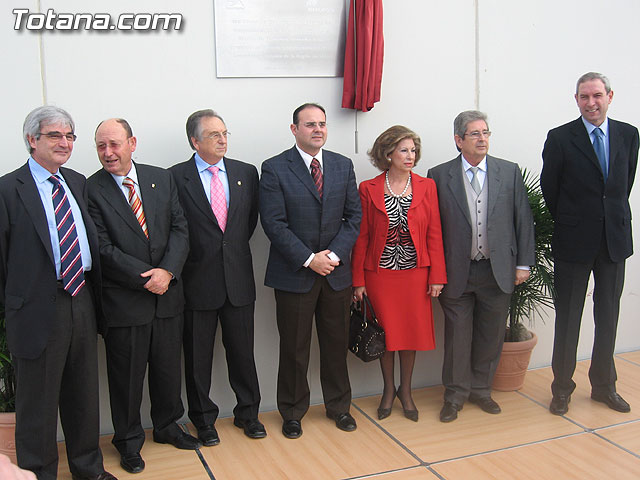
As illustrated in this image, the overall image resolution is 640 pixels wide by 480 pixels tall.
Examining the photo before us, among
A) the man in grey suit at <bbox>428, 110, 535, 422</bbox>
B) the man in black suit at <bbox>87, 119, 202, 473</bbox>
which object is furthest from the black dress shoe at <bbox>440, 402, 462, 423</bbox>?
the man in black suit at <bbox>87, 119, 202, 473</bbox>

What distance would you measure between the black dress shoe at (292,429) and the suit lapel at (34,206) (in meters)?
1.73

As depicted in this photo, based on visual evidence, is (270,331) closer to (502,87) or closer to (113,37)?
(113,37)

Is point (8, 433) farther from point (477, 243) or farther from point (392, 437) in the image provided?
point (477, 243)

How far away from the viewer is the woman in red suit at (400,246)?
13.3 feet

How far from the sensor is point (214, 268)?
3.81 meters

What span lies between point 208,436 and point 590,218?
2.64 meters

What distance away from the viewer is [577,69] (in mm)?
5059

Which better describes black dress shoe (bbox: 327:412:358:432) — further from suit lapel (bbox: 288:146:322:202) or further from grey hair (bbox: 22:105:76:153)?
grey hair (bbox: 22:105:76:153)

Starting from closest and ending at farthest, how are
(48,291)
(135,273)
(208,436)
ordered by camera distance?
(48,291), (135,273), (208,436)

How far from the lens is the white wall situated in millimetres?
3875

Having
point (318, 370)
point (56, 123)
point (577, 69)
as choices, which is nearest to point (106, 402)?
point (318, 370)

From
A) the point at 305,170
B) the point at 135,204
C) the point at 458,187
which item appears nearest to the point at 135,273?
the point at 135,204

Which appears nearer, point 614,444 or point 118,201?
point 118,201

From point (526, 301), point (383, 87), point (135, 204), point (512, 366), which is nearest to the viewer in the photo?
point (135, 204)
